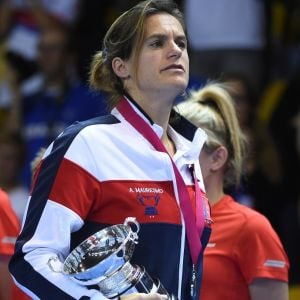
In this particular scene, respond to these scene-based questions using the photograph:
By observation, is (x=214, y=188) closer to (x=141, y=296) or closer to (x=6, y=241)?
(x=6, y=241)

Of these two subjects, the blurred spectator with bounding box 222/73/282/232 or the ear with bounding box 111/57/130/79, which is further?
the blurred spectator with bounding box 222/73/282/232

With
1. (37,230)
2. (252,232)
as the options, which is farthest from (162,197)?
(252,232)

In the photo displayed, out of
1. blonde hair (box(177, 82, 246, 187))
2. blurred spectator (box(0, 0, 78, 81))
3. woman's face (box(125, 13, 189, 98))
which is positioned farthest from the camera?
blurred spectator (box(0, 0, 78, 81))

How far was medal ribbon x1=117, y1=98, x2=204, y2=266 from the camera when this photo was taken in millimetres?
3508

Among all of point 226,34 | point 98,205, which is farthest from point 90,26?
point 98,205

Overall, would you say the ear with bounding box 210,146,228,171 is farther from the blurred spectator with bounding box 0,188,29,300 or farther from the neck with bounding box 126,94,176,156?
the blurred spectator with bounding box 0,188,29,300

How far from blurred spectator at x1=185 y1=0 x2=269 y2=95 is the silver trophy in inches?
168

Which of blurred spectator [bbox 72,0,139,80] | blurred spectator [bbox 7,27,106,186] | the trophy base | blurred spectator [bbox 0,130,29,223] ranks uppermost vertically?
the trophy base

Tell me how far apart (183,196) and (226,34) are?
408 cm

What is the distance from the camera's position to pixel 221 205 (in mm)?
4367

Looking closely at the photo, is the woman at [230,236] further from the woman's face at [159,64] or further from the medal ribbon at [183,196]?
the woman's face at [159,64]

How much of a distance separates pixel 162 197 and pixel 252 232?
80cm

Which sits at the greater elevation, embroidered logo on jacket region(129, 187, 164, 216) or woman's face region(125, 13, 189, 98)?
woman's face region(125, 13, 189, 98)

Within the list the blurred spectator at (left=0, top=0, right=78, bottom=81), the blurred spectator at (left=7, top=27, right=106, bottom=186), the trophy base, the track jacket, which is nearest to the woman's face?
the track jacket
